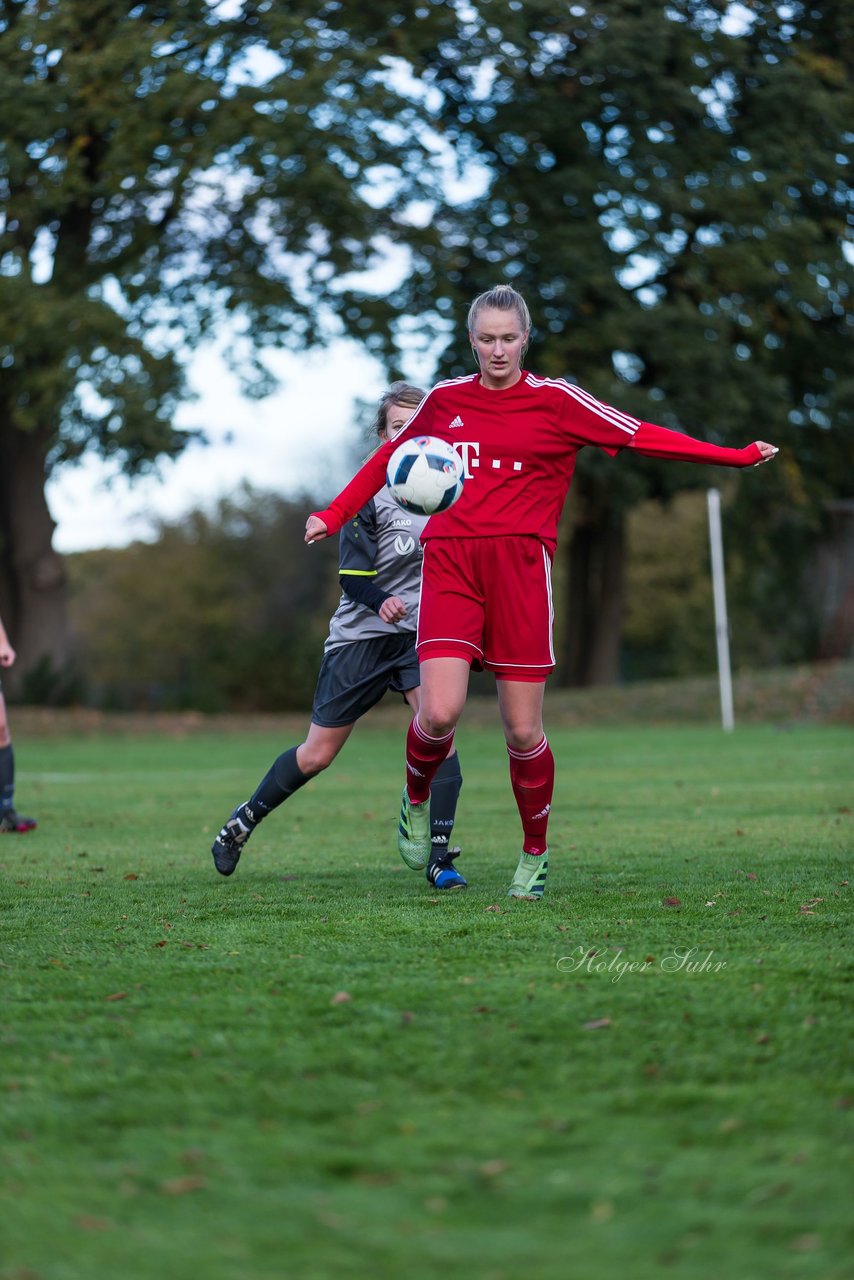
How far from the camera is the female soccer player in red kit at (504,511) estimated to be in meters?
5.75

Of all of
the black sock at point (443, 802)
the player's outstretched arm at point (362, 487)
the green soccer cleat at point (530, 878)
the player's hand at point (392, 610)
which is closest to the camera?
the green soccer cleat at point (530, 878)

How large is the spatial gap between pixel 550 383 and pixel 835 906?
87.4 inches

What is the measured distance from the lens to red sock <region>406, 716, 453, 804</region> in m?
6.13

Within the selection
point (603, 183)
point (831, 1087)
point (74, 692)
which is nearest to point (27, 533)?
point (74, 692)

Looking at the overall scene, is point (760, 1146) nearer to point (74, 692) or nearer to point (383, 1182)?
point (383, 1182)

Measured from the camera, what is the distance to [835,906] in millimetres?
5641

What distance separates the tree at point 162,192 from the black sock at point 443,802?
57.7 feet

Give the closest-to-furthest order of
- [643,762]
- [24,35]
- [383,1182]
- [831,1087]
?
1. [383,1182]
2. [831,1087]
3. [643,762]
4. [24,35]

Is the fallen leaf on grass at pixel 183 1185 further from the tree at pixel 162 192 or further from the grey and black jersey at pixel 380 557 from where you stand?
the tree at pixel 162 192

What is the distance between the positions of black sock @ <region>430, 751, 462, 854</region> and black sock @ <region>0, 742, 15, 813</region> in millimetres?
3915

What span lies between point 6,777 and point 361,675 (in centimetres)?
384

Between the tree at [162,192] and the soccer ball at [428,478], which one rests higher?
the tree at [162,192]

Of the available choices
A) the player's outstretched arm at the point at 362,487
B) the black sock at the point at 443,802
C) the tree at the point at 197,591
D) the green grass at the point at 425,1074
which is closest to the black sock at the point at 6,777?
the green grass at the point at 425,1074

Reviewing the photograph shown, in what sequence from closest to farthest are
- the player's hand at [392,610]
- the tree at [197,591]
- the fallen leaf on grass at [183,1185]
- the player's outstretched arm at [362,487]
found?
the fallen leaf on grass at [183,1185], the player's outstretched arm at [362,487], the player's hand at [392,610], the tree at [197,591]
